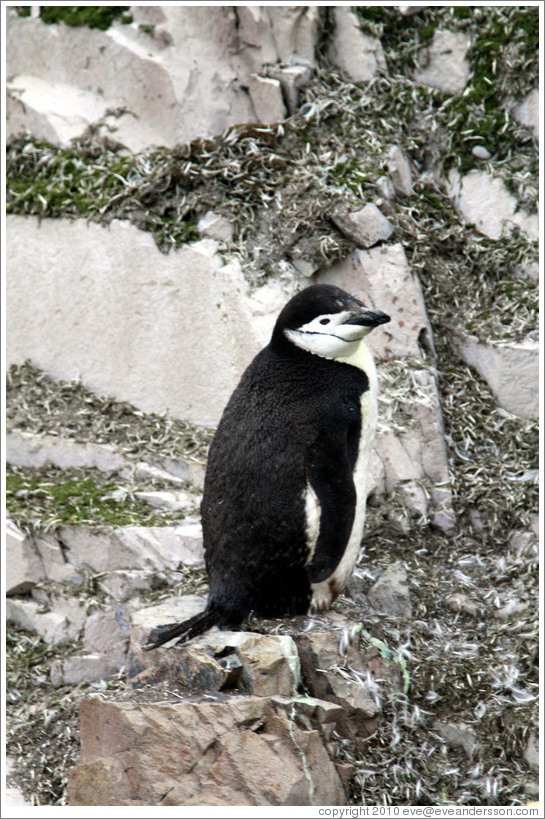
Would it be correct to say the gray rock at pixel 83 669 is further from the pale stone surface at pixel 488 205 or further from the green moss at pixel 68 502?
the pale stone surface at pixel 488 205

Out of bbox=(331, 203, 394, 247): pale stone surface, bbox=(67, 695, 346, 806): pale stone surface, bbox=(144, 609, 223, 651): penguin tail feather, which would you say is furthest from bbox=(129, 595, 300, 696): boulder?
bbox=(331, 203, 394, 247): pale stone surface

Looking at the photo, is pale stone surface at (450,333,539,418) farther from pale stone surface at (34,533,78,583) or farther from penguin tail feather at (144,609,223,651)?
pale stone surface at (34,533,78,583)

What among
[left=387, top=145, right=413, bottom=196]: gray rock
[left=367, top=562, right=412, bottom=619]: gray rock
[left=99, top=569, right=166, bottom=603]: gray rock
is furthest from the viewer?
[left=387, top=145, right=413, bottom=196]: gray rock

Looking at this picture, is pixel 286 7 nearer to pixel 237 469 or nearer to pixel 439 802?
pixel 237 469

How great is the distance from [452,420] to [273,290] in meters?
1.35

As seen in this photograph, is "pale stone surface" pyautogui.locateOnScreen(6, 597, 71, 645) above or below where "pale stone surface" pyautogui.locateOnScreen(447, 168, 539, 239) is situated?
below

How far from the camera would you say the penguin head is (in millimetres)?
4227

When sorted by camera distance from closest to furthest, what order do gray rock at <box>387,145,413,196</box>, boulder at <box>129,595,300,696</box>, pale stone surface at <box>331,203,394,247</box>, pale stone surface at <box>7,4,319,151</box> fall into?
1. boulder at <box>129,595,300,696</box>
2. pale stone surface at <box>331,203,394,247</box>
3. gray rock at <box>387,145,413,196</box>
4. pale stone surface at <box>7,4,319,151</box>

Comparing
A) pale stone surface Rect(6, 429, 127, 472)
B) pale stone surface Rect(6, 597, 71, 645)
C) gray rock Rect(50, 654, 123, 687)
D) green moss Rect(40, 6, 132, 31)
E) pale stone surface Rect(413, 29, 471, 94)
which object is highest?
green moss Rect(40, 6, 132, 31)

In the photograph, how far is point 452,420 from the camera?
18.5 ft

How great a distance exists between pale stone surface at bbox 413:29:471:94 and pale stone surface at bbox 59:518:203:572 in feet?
11.4

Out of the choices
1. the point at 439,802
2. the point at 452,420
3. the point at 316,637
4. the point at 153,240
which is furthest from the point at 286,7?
the point at 439,802

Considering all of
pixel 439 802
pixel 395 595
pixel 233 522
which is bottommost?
pixel 439 802

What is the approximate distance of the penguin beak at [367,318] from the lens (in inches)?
163
